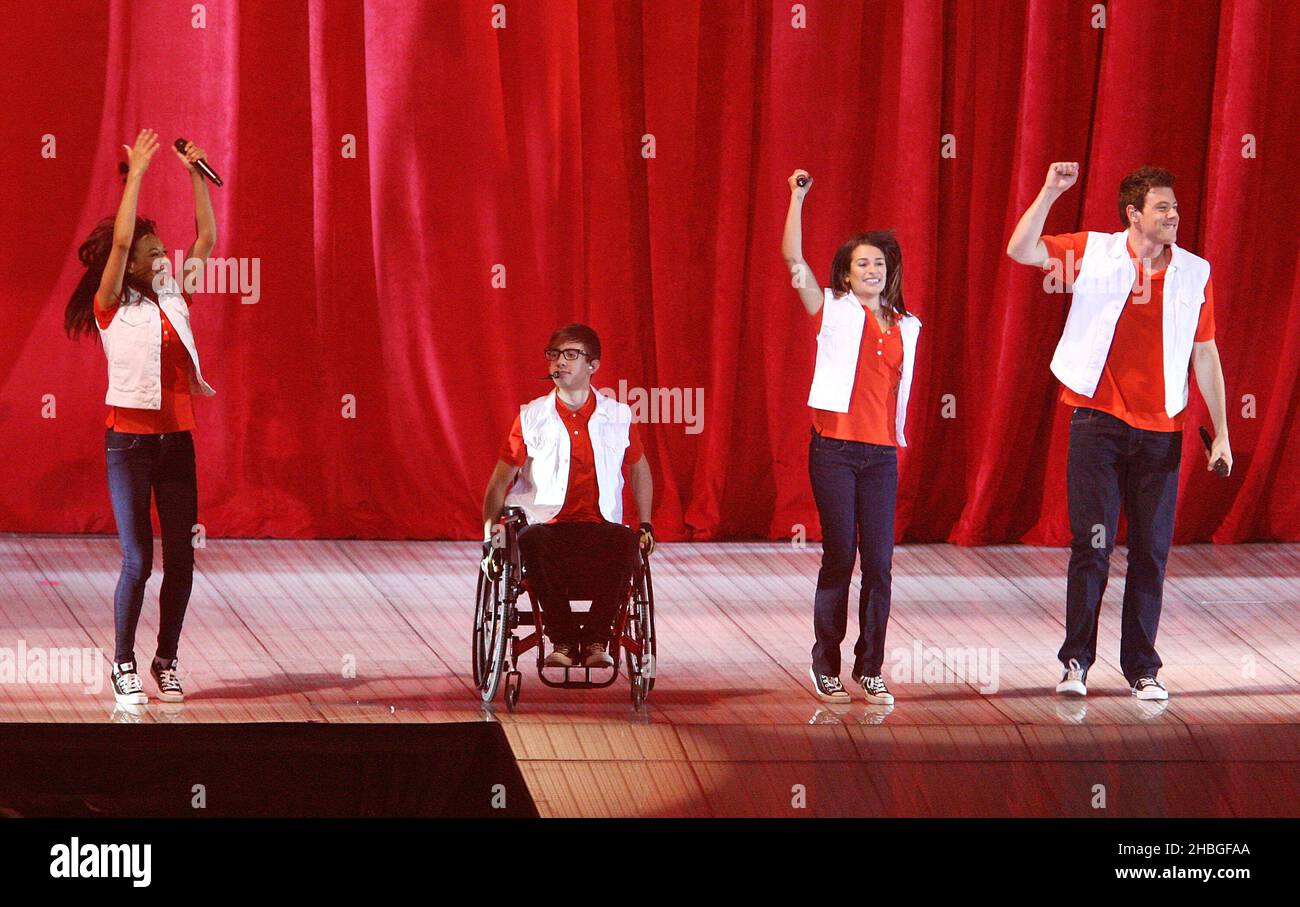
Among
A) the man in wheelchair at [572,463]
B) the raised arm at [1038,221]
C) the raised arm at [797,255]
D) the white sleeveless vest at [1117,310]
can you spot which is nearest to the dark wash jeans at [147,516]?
the man in wheelchair at [572,463]

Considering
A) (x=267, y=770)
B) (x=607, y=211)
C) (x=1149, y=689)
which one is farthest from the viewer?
(x=607, y=211)

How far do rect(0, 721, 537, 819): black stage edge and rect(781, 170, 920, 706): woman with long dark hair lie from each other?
2.78 ft

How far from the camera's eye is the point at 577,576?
3803 millimetres

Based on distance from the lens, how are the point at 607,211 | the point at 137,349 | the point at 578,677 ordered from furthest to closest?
the point at 607,211 < the point at 578,677 < the point at 137,349

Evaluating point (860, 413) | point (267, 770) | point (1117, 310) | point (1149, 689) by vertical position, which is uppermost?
point (1117, 310)

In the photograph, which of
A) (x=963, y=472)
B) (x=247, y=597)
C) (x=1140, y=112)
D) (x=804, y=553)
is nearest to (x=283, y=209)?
(x=247, y=597)

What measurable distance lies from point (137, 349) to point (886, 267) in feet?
5.54

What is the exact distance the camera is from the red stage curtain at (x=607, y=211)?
6.02m

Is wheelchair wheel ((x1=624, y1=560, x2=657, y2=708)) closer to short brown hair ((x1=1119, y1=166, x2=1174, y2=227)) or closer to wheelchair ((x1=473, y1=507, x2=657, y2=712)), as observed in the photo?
wheelchair ((x1=473, y1=507, x2=657, y2=712))

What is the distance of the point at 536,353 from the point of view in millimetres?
6195

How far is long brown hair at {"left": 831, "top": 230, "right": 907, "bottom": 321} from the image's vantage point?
3926 millimetres

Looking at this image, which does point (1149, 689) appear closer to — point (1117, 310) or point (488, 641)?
point (1117, 310)

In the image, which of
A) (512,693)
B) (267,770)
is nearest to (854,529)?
(512,693)

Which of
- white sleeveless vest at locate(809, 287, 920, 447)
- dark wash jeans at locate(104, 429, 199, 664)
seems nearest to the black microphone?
dark wash jeans at locate(104, 429, 199, 664)
